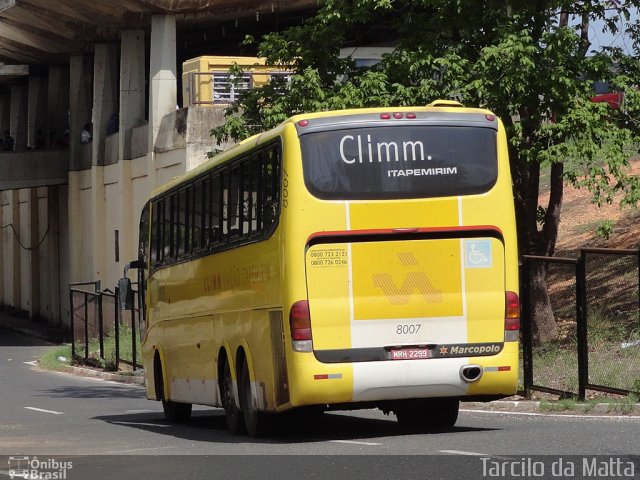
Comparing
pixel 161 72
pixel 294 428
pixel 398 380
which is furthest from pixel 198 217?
pixel 161 72

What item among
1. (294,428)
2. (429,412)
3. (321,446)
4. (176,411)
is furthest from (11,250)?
(321,446)

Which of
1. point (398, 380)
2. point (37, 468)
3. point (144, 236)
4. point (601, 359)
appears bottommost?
point (37, 468)

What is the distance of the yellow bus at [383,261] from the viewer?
50.0ft

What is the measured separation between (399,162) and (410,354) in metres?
2.09

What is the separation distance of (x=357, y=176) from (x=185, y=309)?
581 centimetres

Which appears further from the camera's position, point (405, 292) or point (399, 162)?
point (399, 162)

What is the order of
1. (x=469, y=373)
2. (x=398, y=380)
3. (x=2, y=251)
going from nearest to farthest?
(x=398, y=380)
(x=469, y=373)
(x=2, y=251)

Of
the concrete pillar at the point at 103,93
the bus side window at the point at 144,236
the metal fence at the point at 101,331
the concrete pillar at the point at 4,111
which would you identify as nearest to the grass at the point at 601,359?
the bus side window at the point at 144,236

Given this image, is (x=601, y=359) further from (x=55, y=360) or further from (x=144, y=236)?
(x=55, y=360)

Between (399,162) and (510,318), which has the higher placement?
(399,162)

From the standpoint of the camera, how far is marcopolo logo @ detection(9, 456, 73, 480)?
13055mm

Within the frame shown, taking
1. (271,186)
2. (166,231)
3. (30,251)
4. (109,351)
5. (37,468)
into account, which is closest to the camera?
(37,468)

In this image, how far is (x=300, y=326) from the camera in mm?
15156

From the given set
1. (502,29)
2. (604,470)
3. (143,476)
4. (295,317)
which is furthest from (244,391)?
(502,29)
